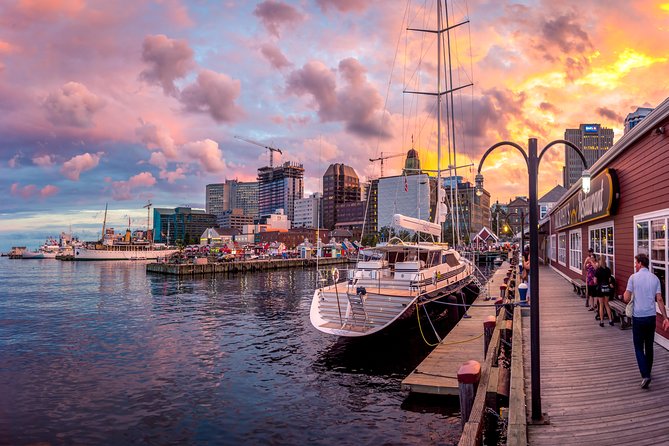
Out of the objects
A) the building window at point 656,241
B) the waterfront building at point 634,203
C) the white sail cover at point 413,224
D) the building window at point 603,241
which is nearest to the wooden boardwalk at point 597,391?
the waterfront building at point 634,203

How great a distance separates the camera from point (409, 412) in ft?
36.9

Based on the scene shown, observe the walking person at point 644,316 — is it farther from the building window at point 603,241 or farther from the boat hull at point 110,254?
the boat hull at point 110,254

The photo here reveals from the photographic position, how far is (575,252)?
25.3 m

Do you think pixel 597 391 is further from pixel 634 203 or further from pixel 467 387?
pixel 634 203

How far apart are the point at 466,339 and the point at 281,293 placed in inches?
1033

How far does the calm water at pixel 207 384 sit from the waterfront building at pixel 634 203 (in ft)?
21.6

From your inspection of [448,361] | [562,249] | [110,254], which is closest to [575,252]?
[562,249]

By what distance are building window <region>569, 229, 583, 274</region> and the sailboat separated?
253 inches

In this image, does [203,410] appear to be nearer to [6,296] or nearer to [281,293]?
[281,293]

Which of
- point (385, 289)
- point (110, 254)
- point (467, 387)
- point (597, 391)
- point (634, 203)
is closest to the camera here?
point (597, 391)

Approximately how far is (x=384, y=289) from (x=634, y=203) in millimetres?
8948

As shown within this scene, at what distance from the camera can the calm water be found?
10.4 m

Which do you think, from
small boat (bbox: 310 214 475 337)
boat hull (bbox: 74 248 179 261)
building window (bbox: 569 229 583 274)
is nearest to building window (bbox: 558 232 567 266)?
building window (bbox: 569 229 583 274)

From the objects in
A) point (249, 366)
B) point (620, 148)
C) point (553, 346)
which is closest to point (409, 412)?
point (553, 346)
